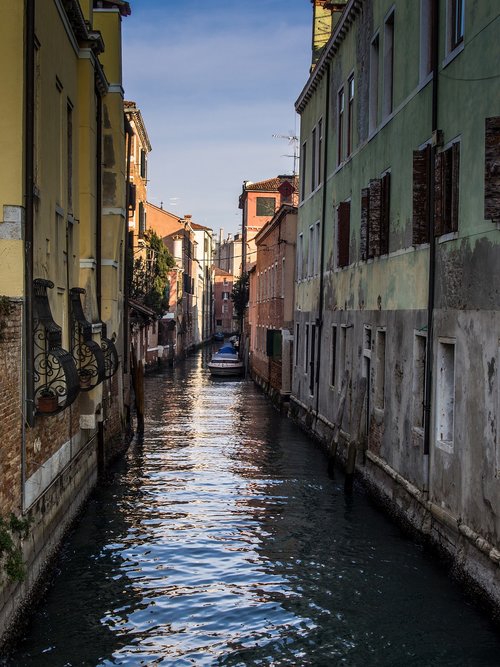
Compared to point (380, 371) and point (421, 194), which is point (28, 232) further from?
point (380, 371)

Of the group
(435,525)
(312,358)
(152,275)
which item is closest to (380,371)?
(435,525)

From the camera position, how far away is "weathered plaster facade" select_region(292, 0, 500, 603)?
8.80m

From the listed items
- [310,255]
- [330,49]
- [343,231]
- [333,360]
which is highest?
[330,49]

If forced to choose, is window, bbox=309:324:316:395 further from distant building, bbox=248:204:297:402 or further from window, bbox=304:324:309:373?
distant building, bbox=248:204:297:402

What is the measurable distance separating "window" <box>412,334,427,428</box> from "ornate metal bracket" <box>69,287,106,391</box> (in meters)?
4.34

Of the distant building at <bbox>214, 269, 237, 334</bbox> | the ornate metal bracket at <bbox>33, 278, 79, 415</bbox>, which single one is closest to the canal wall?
the ornate metal bracket at <bbox>33, 278, 79, 415</bbox>

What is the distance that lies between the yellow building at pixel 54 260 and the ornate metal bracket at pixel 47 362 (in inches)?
0.8

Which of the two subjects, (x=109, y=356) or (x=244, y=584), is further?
(x=109, y=356)

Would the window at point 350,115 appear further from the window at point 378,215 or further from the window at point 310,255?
the window at point 310,255

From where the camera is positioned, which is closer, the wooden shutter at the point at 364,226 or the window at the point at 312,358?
the wooden shutter at the point at 364,226

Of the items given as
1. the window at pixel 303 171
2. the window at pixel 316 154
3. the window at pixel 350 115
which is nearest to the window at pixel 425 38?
the window at pixel 350 115

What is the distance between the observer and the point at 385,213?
1384 cm

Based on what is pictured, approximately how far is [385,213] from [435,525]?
5.42m

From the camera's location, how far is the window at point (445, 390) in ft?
34.0
